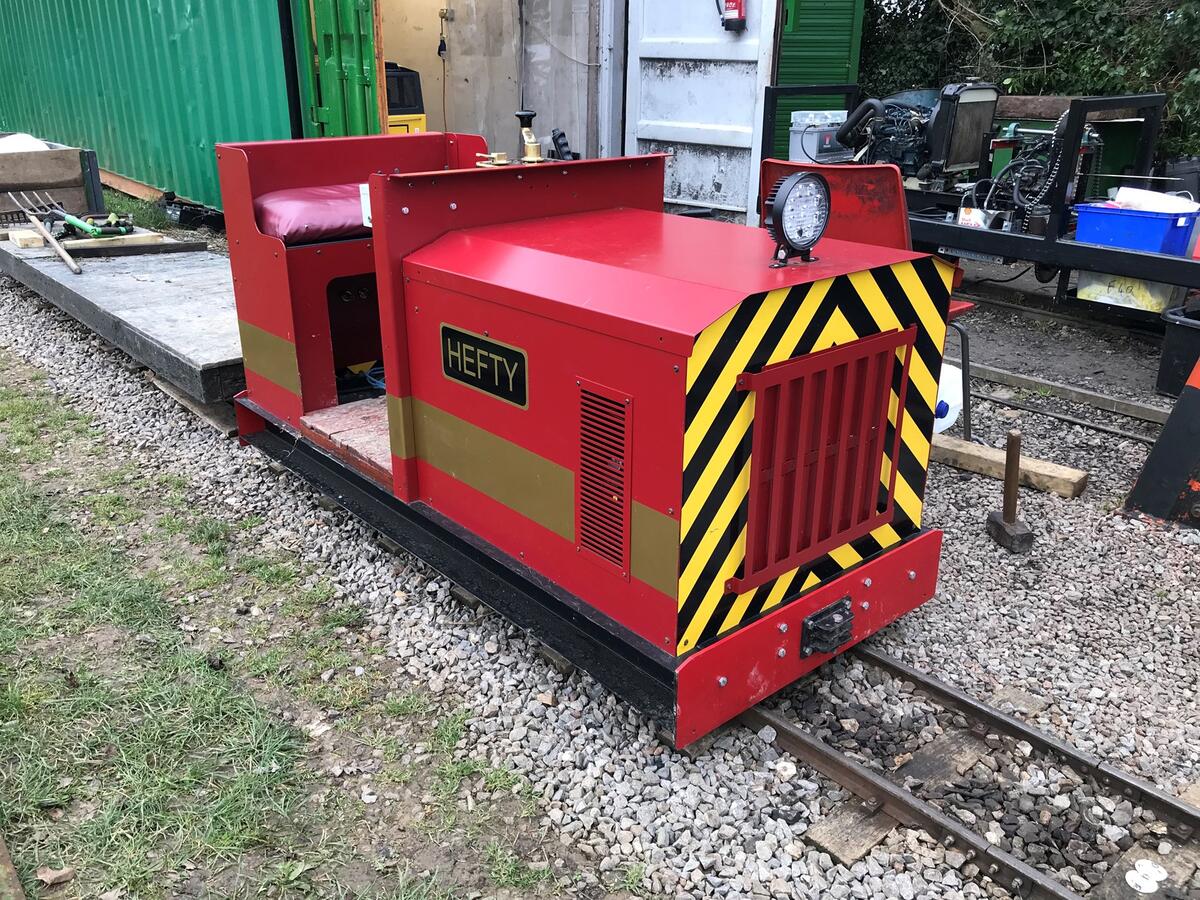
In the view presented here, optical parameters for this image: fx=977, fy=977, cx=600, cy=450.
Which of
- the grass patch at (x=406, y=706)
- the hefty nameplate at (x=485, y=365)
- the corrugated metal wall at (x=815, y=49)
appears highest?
the corrugated metal wall at (x=815, y=49)

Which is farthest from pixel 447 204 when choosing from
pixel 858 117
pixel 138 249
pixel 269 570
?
pixel 138 249

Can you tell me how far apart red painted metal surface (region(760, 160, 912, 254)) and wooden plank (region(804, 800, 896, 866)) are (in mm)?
1741

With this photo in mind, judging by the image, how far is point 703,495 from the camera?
2670 mm

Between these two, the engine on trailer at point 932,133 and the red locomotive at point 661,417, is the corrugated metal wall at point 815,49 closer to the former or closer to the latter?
the engine on trailer at point 932,133

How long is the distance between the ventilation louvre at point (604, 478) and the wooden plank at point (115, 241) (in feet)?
20.7

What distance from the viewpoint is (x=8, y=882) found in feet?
8.04

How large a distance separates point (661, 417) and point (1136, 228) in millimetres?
4735

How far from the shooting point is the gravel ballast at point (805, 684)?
8.74 feet

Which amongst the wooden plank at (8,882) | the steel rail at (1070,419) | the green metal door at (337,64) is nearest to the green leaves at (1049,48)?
the steel rail at (1070,419)

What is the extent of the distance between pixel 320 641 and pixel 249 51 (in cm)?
721

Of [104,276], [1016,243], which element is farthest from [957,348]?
[104,276]

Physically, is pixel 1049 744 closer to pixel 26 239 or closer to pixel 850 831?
pixel 850 831

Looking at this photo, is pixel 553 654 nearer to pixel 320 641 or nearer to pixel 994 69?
pixel 320 641

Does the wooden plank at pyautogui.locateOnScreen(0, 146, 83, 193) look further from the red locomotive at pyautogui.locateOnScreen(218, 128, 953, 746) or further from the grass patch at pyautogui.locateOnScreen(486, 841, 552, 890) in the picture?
the grass patch at pyautogui.locateOnScreen(486, 841, 552, 890)
